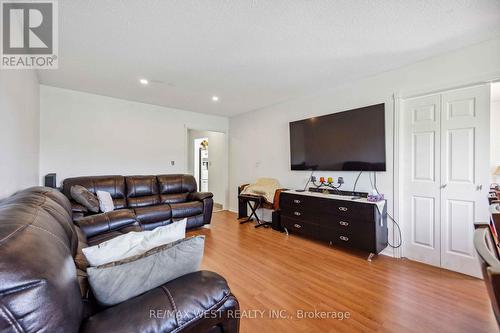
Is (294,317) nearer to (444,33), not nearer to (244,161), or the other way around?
(444,33)

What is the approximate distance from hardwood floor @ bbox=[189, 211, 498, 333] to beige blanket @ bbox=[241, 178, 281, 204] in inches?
43.8

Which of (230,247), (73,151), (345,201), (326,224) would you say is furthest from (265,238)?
(73,151)

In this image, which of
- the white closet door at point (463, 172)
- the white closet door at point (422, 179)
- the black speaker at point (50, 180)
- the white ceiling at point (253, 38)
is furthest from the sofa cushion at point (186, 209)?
the white closet door at point (463, 172)

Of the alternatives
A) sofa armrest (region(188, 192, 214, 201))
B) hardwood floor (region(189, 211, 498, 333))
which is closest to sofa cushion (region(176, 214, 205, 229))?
sofa armrest (region(188, 192, 214, 201))

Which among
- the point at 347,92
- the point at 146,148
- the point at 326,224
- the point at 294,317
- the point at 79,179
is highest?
the point at 347,92

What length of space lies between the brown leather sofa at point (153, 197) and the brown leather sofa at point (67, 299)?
2.29 meters

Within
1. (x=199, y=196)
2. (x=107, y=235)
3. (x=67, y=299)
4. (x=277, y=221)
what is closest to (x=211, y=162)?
(x=199, y=196)

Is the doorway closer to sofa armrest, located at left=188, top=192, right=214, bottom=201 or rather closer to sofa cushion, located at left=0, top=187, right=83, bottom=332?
sofa armrest, located at left=188, top=192, right=214, bottom=201

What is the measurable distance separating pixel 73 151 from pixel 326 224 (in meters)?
4.26

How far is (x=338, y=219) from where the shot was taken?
9.71 feet

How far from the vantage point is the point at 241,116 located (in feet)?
17.4

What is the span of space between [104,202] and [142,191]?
0.76m

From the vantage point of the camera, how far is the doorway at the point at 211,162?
19.0 feet

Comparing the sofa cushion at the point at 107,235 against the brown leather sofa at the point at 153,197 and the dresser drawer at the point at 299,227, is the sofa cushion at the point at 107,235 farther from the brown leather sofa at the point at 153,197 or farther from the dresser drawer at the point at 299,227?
the dresser drawer at the point at 299,227
